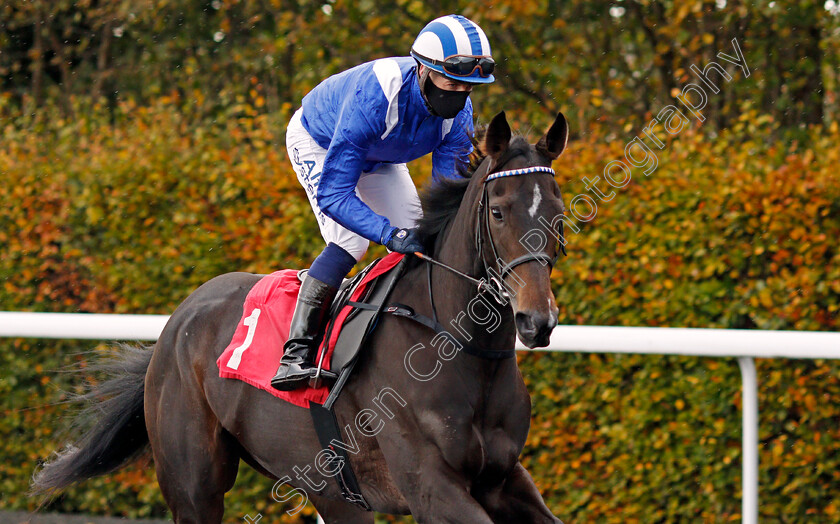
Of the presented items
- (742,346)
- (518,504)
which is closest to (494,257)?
(518,504)

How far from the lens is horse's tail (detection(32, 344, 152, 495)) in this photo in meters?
3.79

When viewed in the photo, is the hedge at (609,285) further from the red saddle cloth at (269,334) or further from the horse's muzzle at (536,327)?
the horse's muzzle at (536,327)

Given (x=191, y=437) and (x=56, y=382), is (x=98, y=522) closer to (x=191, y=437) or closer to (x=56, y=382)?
(x=56, y=382)

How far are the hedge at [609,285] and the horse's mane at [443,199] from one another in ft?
4.68

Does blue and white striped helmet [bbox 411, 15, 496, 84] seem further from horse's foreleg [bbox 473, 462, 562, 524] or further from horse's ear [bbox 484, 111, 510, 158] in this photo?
horse's foreleg [bbox 473, 462, 562, 524]

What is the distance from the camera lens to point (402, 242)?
2.76 metres

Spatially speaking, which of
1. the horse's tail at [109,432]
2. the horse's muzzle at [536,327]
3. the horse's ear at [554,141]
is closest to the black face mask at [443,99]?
the horse's ear at [554,141]

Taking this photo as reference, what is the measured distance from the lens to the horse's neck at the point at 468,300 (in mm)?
2646

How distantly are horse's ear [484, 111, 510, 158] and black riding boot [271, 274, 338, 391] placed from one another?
2.58ft

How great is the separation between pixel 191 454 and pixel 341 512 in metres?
0.62

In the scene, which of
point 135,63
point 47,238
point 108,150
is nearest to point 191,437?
point 47,238

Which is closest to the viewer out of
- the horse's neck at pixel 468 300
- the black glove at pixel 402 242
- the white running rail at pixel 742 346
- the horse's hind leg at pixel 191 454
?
the horse's neck at pixel 468 300

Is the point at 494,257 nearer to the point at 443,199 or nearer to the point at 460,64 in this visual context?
the point at 443,199

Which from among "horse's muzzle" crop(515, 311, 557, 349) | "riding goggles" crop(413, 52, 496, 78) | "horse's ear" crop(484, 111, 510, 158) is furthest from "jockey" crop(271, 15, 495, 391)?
"horse's muzzle" crop(515, 311, 557, 349)
